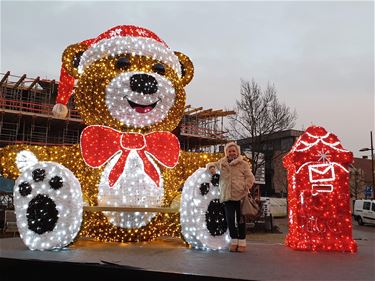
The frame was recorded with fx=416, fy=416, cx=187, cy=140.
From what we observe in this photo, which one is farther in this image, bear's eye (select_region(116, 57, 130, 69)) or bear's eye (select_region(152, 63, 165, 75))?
bear's eye (select_region(152, 63, 165, 75))

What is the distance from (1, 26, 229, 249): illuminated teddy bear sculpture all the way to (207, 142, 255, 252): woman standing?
928mm

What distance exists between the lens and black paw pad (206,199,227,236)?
4.75m

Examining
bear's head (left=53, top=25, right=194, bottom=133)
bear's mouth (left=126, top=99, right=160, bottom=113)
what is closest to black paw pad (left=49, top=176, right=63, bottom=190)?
bear's head (left=53, top=25, right=194, bottom=133)

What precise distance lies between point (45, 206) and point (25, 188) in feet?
0.95

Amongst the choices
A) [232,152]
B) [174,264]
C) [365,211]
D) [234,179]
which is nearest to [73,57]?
[232,152]

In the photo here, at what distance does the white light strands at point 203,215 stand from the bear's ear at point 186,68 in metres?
1.72

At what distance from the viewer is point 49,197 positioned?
4.50 metres

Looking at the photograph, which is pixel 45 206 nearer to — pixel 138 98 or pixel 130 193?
pixel 130 193

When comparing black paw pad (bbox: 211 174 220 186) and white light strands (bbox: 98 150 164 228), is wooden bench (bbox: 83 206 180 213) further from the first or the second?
black paw pad (bbox: 211 174 220 186)

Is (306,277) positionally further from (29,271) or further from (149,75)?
(149,75)

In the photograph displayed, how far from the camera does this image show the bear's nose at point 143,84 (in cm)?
522

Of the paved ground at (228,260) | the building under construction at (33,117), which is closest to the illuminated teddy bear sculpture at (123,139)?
the paved ground at (228,260)

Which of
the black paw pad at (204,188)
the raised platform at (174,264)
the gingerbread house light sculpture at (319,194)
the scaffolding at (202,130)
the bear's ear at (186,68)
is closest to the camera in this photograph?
the raised platform at (174,264)

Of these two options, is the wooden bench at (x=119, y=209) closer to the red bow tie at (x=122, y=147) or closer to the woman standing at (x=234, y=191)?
the red bow tie at (x=122, y=147)
